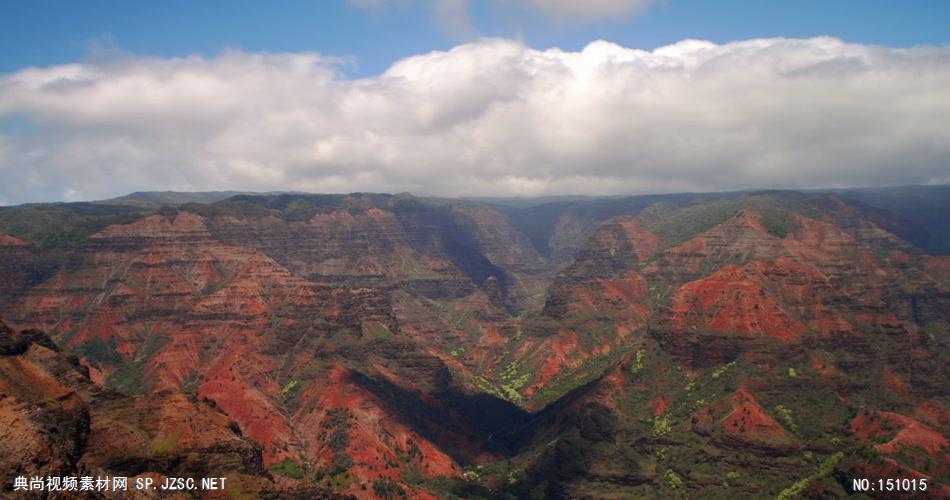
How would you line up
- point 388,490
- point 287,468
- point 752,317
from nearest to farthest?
1. point 388,490
2. point 287,468
3. point 752,317

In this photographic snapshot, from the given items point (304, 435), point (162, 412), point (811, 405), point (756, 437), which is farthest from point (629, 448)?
point (162, 412)

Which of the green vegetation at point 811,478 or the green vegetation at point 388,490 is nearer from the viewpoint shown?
the green vegetation at point 811,478

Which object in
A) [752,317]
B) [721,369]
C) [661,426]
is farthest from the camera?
[752,317]

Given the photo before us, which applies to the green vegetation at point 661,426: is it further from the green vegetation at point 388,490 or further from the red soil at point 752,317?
the green vegetation at point 388,490

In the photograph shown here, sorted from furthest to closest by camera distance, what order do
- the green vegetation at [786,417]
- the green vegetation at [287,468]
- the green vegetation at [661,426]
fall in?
the green vegetation at [661,426]
the green vegetation at [786,417]
the green vegetation at [287,468]

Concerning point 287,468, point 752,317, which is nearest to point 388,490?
point 287,468

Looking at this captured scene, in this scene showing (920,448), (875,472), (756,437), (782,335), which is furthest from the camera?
(782,335)

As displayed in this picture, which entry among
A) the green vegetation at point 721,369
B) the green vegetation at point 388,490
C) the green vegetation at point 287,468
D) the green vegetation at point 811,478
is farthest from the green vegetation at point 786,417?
the green vegetation at point 287,468

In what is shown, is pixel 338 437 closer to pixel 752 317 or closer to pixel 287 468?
pixel 287 468

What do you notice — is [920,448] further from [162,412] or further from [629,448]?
[162,412]
